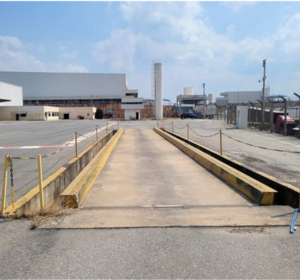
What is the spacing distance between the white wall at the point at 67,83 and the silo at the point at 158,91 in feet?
123

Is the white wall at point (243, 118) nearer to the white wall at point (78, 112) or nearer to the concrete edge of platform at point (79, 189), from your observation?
the concrete edge of platform at point (79, 189)

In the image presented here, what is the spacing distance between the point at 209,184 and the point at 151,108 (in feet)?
286

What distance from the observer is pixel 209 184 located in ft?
24.7

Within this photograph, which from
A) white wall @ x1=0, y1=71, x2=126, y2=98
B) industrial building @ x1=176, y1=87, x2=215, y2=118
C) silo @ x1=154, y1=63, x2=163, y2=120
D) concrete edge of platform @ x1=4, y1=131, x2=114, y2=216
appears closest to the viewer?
concrete edge of platform @ x1=4, y1=131, x2=114, y2=216

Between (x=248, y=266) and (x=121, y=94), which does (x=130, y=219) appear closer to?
(x=248, y=266)

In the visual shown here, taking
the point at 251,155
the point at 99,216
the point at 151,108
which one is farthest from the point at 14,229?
the point at 151,108

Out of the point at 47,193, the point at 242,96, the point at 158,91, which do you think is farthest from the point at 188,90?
the point at 47,193

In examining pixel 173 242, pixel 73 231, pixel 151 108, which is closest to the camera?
pixel 173 242

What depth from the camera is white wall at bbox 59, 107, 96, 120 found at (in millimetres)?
89775

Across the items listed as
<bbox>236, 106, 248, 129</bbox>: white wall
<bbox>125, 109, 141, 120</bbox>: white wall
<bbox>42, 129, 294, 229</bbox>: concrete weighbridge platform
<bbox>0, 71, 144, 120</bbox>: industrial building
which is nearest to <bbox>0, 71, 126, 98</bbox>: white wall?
<bbox>0, 71, 144, 120</bbox>: industrial building

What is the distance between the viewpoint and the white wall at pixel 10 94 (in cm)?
6769

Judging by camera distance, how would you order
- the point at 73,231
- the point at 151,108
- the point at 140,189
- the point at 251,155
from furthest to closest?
the point at 151,108 < the point at 251,155 < the point at 140,189 < the point at 73,231

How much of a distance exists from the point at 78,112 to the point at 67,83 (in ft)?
99.0

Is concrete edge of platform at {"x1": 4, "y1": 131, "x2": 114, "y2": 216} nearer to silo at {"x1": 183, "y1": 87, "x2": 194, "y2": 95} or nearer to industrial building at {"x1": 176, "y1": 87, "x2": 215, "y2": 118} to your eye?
industrial building at {"x1": 176, "y1": 87, "x2": 215, "y2": 118}
